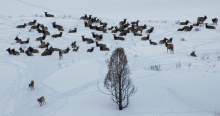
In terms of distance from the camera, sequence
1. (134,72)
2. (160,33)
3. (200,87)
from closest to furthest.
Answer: (200,87), (134,72), (160,33)

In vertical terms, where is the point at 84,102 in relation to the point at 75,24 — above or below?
below

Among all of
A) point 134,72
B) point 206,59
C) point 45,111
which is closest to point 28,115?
point 45,111

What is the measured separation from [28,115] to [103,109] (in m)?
2.41

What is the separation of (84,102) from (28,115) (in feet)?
6.05

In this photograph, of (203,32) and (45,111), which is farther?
(203,32)

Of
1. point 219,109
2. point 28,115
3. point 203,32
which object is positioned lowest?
point 28,115

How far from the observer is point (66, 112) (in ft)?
21.7

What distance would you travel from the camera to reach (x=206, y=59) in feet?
37.4

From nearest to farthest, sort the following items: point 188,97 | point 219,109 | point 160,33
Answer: point 219,109 → point 188,97 → point 160,33

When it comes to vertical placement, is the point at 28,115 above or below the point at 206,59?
below

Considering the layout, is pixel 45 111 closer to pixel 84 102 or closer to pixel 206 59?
pixel 84 102

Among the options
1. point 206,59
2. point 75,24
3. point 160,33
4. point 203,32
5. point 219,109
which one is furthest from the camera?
point 75,24

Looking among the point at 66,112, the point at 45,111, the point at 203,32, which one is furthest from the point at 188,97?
the point at 203,32

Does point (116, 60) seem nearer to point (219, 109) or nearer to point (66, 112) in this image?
point (66, 112)
